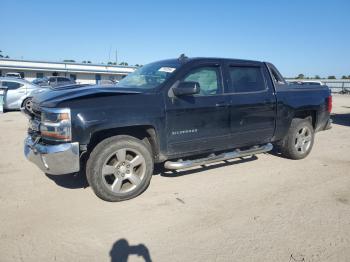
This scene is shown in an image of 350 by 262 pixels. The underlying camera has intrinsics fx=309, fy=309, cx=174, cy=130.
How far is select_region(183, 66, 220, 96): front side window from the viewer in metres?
4.74

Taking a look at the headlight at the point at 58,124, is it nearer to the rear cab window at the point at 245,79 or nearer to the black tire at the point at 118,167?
the black tire at the point at 118,167

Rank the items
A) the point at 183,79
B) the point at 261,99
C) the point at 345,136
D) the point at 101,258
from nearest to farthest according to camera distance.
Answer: the point at 101,258, the point at 183,79, the point at 261,99, the point at 345,136

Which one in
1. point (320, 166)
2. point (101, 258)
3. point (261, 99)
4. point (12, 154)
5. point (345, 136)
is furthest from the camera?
point (345, 136)

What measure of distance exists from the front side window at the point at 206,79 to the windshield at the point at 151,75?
0.29 m

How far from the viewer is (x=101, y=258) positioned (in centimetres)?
288

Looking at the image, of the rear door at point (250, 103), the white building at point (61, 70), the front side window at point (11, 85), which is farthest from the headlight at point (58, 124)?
the white building at point (61, 70)

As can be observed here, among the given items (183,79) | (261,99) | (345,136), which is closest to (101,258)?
(183,79)

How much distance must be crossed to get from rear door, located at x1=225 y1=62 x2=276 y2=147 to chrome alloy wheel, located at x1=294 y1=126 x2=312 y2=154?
2.74ft

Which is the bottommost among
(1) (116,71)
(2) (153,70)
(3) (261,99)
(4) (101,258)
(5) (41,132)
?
(4) (101,258)

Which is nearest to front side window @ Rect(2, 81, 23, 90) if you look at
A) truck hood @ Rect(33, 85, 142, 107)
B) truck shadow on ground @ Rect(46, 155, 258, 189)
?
truck shadow on ground @ Rect(46, 155, 258, 189)

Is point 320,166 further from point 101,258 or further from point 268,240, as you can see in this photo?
point 101,258

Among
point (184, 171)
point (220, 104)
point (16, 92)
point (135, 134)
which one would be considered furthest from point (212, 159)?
point (16, 92)

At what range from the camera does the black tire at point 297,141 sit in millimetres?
6086

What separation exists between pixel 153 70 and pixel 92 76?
163ft
